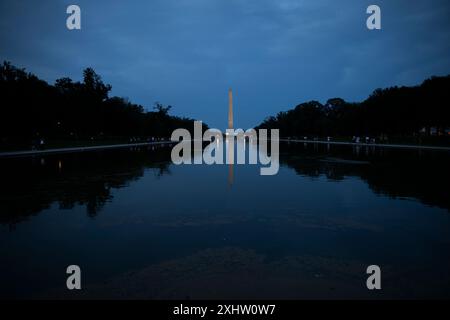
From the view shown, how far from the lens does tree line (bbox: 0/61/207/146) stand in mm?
42188

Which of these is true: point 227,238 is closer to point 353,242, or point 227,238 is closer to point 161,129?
point 353,242

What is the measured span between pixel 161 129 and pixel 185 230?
96.4m

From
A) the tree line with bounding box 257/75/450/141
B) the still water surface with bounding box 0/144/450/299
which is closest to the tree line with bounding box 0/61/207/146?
the still water surface with bounding box 0/144/450/299

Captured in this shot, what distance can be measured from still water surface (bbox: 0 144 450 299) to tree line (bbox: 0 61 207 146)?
1349 inches

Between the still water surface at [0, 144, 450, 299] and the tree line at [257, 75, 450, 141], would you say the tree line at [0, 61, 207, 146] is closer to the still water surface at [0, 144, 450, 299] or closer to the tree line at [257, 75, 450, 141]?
the still water surface at [0, 144, 450, 299]

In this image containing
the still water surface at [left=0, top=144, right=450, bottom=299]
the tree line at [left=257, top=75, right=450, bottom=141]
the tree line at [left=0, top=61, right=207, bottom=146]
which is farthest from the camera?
the tree line at [left=257, top=75, right=450, bottom=141]

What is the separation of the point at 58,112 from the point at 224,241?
55094 mm

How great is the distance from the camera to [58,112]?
5425 centimetres

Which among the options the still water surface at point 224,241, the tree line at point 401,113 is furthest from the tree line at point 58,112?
the tree line at point 401,113

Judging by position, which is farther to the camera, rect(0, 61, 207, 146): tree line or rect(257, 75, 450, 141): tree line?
rect(257, 75, 450, 141): tree line

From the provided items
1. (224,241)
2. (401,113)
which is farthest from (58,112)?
(401,113)

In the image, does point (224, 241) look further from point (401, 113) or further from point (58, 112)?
point (401, 113)

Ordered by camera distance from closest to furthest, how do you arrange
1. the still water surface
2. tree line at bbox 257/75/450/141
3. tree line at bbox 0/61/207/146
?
the still water surface < tree line at bbox 0/61/207/146 < tree line at bbox 257/75/450/141

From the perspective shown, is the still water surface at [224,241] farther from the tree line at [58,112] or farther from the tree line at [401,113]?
the tree line at [401,113]
